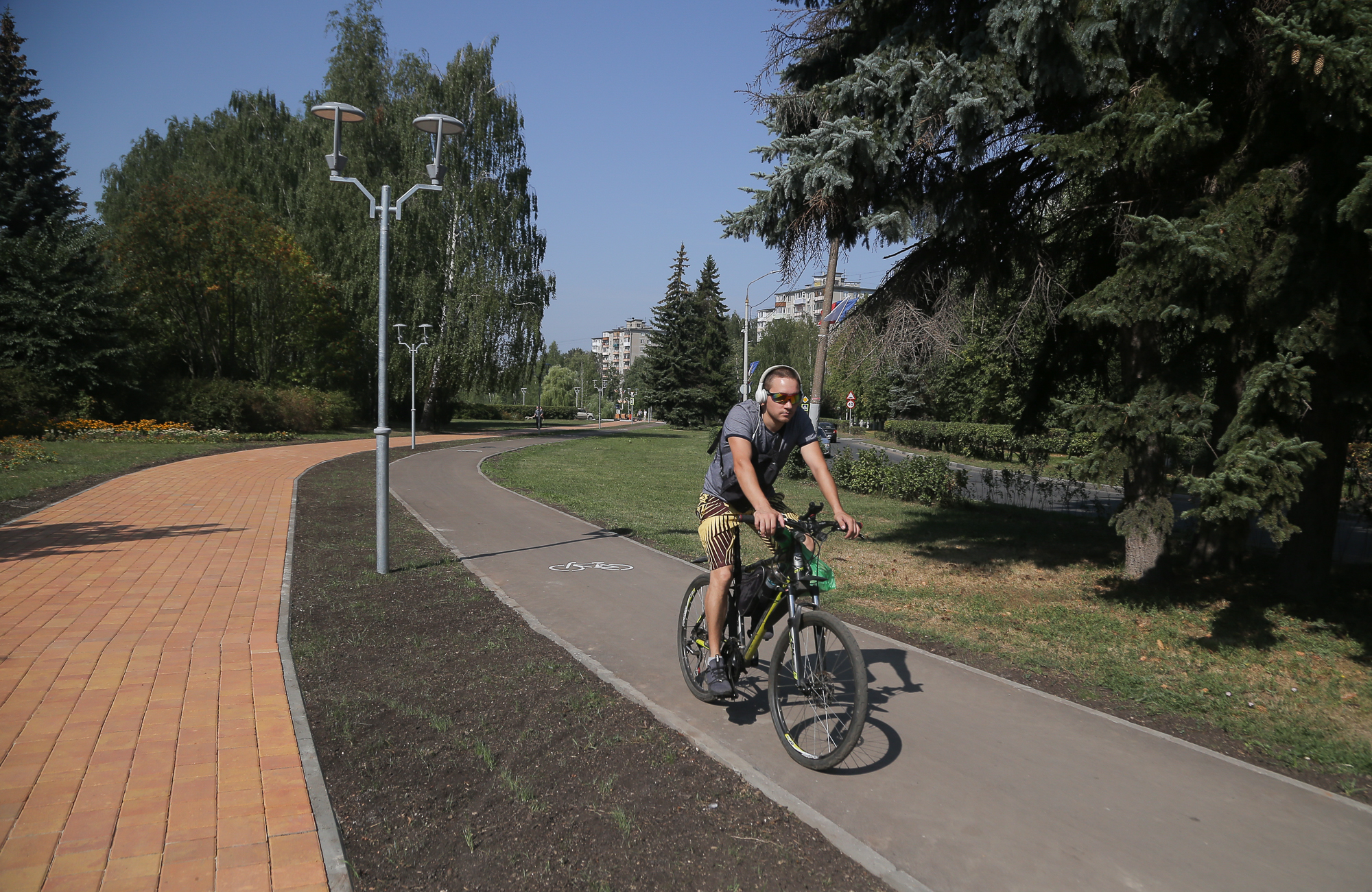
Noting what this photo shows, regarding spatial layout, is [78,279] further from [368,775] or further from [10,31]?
[368,775]

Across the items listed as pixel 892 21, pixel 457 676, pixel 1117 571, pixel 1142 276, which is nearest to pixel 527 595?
pixel 457 676

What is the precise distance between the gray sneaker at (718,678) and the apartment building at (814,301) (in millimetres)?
5002

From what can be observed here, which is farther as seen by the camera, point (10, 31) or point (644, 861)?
point (10, 31)

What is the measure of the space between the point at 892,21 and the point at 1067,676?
6832 mm

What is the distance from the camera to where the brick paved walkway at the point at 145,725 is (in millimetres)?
3113

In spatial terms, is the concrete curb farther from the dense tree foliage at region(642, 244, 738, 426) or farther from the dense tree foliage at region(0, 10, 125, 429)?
the dense tree foliage at region(642, 244, 738, 426)

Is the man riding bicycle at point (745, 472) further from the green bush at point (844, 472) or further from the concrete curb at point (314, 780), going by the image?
the green bush at point (844, 472)

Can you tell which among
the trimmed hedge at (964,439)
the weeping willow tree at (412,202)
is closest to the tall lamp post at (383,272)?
the trimmed hedge at (964,439)

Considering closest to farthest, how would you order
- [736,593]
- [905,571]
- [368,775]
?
[368,775] → [736,593] → [905,571]

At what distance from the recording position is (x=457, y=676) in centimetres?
529

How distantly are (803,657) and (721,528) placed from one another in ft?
2.65

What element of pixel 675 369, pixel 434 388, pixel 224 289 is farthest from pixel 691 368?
pixel 224 289

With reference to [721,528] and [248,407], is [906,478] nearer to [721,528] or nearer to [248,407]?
[721,528]

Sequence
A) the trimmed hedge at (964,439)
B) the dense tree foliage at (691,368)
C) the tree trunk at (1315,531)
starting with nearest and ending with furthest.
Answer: the tree trunk at (1315,531), the trimmed hedge at (964,439), the dense tree foliage at (691,368)
